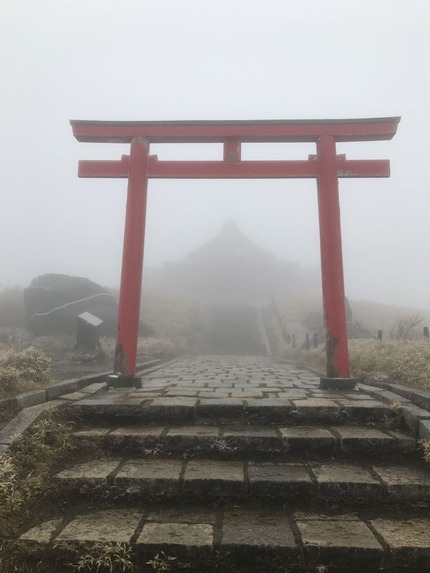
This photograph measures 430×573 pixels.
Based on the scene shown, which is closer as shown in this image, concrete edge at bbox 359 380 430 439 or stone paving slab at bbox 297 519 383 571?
stone paving slab at bbox 297 519 383 571

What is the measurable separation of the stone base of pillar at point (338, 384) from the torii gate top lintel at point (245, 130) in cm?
350

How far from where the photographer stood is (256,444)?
329 centimetres

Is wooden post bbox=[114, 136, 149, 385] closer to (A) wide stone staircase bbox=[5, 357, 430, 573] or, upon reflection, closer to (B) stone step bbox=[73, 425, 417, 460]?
(A) wide stone staircase bbox=[5, 357, 430, 573]

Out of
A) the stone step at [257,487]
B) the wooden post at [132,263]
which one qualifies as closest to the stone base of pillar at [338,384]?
the stone step at [257,487]

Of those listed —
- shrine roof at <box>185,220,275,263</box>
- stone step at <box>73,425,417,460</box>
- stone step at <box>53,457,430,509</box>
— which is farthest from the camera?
shrine roof at <box>185,220,275,263</box>

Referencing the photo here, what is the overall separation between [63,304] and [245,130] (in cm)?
1155

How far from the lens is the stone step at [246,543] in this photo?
89.4 inches

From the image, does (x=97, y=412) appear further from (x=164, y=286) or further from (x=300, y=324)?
(x=164, y=286)

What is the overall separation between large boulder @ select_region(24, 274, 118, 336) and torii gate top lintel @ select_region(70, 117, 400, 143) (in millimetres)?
9506

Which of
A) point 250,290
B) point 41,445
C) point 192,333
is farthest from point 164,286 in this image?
point 41,445

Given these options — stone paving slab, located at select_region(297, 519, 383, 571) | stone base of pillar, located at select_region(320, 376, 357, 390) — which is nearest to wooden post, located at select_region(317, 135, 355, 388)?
stone base of pillar, located at select_region(320, 376, 357, 390)

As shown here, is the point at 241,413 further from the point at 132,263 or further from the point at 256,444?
the point at 132,263

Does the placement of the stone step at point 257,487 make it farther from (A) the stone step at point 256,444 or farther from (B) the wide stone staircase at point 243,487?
(A) the stone step at point 256,444

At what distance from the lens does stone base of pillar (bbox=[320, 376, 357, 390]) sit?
5.09 m
